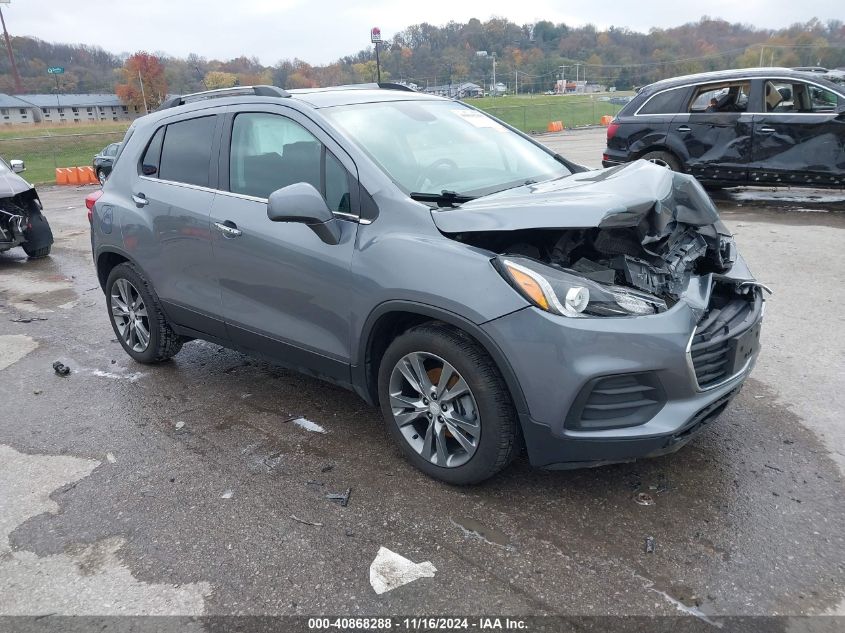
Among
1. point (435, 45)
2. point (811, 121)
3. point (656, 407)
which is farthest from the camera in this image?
point (435, 45)

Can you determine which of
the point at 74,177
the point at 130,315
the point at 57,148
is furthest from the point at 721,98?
the point at 57,148

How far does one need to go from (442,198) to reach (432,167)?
1.36ft

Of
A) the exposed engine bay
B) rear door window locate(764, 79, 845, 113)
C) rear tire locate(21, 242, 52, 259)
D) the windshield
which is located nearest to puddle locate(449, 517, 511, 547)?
the exposed engine bay

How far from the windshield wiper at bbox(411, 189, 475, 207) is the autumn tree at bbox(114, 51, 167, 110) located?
72940 millimetres

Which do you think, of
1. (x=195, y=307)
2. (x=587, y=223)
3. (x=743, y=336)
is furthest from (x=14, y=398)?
(x=743, y=336)

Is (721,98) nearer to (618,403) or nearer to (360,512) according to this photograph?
(618,403)

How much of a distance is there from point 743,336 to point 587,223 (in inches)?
37.4

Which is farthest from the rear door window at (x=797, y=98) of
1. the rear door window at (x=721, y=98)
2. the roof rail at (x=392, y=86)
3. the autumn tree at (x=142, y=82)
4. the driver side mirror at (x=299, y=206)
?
the autumn tree at (x=142, y=82)

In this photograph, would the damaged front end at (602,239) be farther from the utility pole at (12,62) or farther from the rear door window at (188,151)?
the utility pole at (12,62)

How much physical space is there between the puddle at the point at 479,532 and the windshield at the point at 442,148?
162 centimetres

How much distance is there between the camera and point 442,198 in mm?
3377

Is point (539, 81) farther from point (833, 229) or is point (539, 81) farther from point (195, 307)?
point (195, 307)

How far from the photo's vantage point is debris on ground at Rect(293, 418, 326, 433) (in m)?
4.00

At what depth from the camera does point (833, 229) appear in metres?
8.61
